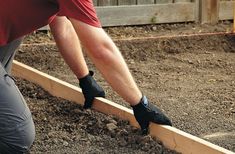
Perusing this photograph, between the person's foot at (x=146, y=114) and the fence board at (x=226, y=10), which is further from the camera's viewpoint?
the fence board at (x=226, y=10)

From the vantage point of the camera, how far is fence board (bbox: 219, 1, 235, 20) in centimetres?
679

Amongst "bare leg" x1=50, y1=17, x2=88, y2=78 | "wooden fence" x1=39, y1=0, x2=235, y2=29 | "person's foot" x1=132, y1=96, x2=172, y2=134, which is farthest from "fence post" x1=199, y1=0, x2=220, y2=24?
"person's foot" x1=132, y1=96, x2=172, y2=134

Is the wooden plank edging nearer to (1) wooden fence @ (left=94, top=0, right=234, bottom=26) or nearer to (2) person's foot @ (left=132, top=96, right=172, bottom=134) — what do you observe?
(2) person's foot @ (left=132, top=96, right=172, bottom=134)

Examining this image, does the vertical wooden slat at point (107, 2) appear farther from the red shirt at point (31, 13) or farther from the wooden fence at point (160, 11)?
the red shirt at point (31, 13)

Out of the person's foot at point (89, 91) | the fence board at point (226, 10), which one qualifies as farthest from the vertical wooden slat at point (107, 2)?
the person's foot at point (89, 91)

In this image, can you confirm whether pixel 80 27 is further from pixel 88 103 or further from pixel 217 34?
pixel 217 34

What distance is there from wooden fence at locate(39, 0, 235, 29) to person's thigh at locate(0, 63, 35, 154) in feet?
11.1

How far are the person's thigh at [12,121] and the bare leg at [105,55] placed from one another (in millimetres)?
454

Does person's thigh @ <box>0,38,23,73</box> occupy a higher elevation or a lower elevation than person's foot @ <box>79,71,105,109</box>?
higher

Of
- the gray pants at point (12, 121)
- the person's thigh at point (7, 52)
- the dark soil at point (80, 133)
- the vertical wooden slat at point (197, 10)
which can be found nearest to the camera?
the gray pants at point (12, 121)

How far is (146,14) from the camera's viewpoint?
6500 mm

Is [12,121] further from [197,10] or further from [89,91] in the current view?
[197,10]

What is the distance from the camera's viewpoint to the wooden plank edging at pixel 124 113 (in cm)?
307

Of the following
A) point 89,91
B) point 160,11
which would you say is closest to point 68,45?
point 89,91
